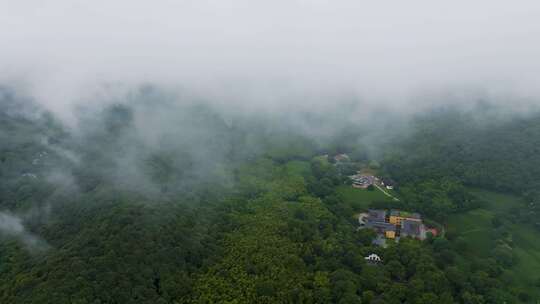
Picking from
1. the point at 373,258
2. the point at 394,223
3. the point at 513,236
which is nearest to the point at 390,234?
the point at 394,223

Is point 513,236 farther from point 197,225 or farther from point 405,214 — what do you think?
point 197,225

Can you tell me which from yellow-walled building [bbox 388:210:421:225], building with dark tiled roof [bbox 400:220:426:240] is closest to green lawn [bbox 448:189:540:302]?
building with dark tiled roof [bbox 400:220:426:240]

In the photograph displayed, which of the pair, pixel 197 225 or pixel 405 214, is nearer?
pixel 197 225

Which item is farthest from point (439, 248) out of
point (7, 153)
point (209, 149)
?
point (7, 153)

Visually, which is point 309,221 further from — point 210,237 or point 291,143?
point 291,143

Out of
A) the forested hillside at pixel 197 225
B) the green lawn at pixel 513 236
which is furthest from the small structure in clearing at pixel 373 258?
the green lawn at pixel 513 236

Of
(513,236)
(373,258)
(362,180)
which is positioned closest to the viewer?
(373,258)

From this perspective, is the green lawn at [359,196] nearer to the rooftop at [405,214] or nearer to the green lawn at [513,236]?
the rooftop at [405,214]
